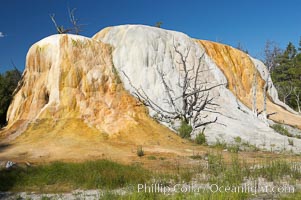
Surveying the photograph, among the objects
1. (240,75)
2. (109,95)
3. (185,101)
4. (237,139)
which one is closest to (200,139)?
(237,139)

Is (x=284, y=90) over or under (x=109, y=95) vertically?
over

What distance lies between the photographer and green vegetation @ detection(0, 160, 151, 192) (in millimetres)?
8758

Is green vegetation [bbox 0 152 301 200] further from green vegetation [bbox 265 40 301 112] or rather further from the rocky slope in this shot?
green vegetation [bbox 265 40 301 112]

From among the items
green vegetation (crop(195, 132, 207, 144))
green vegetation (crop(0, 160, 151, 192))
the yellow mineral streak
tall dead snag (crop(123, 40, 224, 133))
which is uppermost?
the yellow mineral streak

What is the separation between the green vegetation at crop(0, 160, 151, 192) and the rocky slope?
2849 mm

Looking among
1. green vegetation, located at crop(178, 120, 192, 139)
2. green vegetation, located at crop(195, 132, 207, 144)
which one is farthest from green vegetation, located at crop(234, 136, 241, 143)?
green vegetation, located at crop(178, 120, 192, 139)

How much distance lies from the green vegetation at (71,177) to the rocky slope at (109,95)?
9.35ft

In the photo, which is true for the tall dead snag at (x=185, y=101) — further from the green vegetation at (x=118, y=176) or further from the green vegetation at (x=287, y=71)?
the green vegetation at (x=287, y=71)

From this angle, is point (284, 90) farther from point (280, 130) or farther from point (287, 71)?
point (280, 130)

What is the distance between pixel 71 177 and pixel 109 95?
7.80m

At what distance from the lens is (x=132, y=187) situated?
7.91 m

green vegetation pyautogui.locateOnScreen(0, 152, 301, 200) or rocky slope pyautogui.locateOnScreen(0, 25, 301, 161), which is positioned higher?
rocky slope pyautogui.locateOnScreen(0, 25, 301, 161)

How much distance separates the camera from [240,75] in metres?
24.2

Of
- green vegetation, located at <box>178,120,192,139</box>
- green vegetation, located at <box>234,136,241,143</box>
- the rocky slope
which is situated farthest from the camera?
green vegetation, located at <box>178,120,192,139</box>
